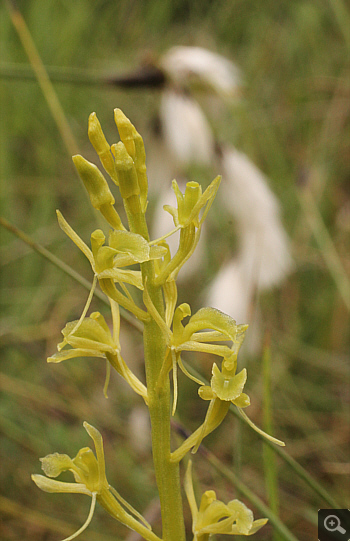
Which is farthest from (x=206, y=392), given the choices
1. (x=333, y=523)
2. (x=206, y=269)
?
(x=206, y=269)

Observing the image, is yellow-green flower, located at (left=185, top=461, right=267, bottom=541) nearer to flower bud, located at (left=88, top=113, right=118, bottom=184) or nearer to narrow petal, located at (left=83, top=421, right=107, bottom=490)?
narrow petal, located at (left=83, top=421, right=107, bottom=490)

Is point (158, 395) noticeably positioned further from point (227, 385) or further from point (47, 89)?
point (47, 89)

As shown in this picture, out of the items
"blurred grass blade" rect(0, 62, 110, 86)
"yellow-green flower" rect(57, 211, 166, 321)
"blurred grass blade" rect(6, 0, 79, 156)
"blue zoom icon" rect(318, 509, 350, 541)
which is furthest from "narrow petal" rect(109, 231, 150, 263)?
"blurred grass blade" rect(0, 62, 110, 86)

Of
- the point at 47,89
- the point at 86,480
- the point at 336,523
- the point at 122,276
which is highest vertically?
the point at 47,89

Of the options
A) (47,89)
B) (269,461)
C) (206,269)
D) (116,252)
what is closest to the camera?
(116,252)

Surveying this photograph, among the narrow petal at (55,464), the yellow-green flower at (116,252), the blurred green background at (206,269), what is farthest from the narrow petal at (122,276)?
the blurred green background at (206,269)

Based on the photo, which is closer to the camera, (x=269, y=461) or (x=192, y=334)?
(x=192, y=334)

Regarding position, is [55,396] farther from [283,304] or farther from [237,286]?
[283,304]
